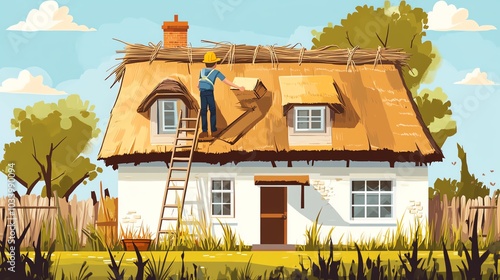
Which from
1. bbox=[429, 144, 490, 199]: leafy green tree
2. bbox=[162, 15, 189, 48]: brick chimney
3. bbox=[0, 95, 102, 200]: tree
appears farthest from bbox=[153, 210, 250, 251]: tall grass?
bbox=[0, 95, 102, 200]: tree

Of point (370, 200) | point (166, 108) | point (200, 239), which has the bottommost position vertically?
point (200, 239)

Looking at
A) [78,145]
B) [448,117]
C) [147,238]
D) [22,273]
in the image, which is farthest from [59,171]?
[22,273]

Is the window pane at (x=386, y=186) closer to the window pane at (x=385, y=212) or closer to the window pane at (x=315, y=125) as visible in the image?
the window pane at (x=385, y=212)

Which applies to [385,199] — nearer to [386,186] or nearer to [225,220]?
[386,186]

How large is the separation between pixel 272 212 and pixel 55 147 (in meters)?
22.1

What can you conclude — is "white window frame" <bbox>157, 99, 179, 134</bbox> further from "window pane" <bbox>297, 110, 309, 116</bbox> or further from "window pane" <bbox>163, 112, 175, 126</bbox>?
"window pane" <bbox>297, 110, 309, 116</bbox>

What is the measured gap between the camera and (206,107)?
70.5ft

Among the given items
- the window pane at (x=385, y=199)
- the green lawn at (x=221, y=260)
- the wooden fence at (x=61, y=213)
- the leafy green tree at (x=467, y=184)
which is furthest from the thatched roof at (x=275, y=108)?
the leafy green tree at (x=467, y=184)

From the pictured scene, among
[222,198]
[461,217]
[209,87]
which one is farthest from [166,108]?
[461,217]

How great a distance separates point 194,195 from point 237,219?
4.02ft

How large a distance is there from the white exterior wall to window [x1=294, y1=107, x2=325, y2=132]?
3.60 ft

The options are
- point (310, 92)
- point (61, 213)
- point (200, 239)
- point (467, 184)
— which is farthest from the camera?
point (467, 184)

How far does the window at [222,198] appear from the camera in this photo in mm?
21641

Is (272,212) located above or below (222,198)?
below
